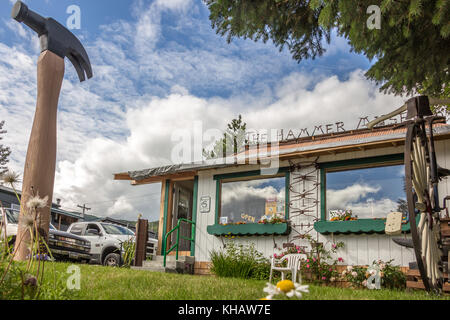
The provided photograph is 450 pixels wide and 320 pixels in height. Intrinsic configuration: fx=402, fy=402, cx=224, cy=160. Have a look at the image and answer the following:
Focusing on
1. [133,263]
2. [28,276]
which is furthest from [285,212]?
[28,276]

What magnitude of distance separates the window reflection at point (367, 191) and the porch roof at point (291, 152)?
1.99ft

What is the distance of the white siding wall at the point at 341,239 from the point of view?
7988 mm

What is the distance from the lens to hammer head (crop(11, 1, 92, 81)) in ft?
24.0

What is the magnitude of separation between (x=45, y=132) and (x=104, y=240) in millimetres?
5431

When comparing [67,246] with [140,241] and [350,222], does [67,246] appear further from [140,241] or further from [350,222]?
[350,222]

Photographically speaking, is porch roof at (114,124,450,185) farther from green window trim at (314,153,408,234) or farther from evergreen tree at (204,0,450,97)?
evergreen tree at (204,0,450,97)

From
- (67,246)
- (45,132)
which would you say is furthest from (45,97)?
(67,246)

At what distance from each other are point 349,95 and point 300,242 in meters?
8.17

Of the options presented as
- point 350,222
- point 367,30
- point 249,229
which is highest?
point 367,30

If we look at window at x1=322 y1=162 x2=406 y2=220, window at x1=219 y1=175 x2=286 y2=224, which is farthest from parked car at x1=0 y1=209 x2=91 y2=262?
window at x1=322 y1=162 x2=406 y2=220

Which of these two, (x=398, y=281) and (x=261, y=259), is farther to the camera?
(x=261, y=259)

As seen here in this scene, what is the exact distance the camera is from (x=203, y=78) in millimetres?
15359

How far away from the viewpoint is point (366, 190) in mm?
8734
